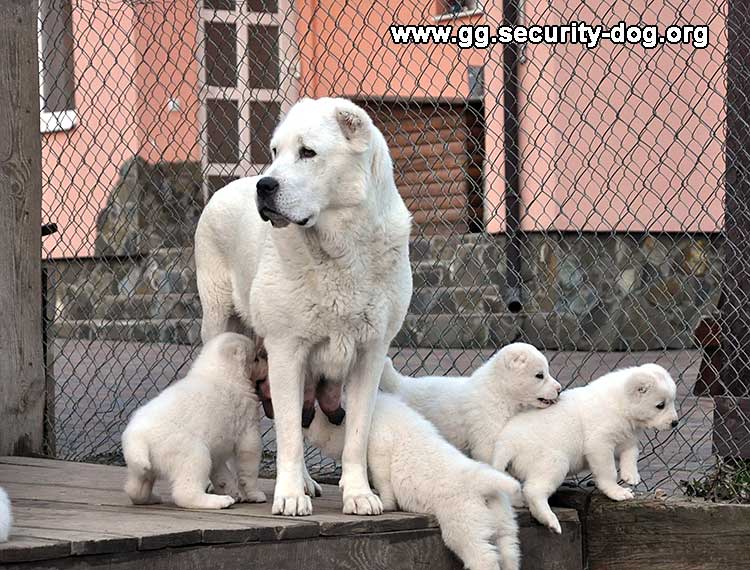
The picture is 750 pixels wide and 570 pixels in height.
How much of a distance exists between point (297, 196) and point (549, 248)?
27.0 ft

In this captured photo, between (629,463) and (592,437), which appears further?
(629,463)

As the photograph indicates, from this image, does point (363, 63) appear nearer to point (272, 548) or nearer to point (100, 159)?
point (100, 159)

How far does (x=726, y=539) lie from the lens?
435 cm

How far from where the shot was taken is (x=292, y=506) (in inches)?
162

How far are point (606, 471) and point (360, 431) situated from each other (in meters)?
0.84

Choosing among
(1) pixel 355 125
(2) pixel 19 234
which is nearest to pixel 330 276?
(1) pixel 355 125

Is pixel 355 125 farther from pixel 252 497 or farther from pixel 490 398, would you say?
pixel 252 497

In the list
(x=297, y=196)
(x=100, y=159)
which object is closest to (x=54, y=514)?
(x=297, y=196)

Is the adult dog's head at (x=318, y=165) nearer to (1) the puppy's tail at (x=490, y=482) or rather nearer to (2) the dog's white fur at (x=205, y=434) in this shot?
(2) the dog's white fur at (x=205, y=434)

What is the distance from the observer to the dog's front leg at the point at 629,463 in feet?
14.7

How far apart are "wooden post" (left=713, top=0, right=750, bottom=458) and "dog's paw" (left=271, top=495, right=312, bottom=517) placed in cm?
151

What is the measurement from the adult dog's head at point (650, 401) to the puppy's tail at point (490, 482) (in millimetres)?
625

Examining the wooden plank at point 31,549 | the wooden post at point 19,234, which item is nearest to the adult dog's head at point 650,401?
the wooden plank at point 31,549

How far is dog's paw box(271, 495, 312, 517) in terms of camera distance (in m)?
4.10
